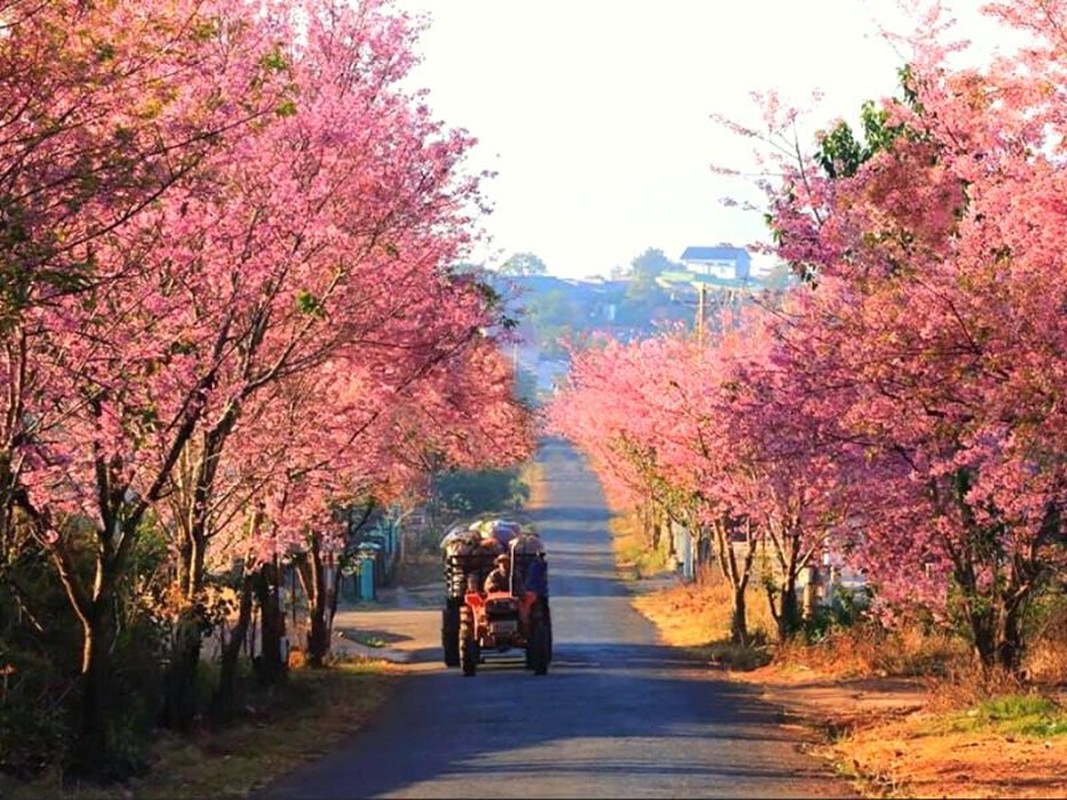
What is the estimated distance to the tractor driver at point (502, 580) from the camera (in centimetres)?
3166

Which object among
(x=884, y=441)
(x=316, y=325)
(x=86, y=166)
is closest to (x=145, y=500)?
(x=316, y=325)

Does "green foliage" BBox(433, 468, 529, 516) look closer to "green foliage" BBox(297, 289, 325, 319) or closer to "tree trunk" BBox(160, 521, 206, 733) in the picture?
"tree trunk" BBox(160, 521, 206, 733)

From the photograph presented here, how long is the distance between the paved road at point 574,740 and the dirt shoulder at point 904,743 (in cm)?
53

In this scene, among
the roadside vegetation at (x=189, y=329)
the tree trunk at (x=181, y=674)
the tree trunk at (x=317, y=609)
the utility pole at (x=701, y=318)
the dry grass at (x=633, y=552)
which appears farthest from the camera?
the dry grass at (x=633, y=552)

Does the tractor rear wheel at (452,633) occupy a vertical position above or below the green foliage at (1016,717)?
above

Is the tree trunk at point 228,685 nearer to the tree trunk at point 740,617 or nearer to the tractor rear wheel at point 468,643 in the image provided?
the tractor rear wheel at point 468,643

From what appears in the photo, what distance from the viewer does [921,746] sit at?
20.1 meters

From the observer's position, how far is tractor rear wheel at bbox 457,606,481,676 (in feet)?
102

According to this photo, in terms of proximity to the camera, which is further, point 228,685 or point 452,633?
point 452,633

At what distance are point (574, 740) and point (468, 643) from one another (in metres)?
11.2

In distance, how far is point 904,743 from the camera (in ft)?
67.9

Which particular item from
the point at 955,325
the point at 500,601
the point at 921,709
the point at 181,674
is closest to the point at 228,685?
the point at 181,674

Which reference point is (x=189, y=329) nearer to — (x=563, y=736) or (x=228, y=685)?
(x=563, y=736)

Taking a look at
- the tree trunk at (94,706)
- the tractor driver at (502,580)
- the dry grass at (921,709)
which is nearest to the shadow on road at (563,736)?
the dry grass at (921,709)
